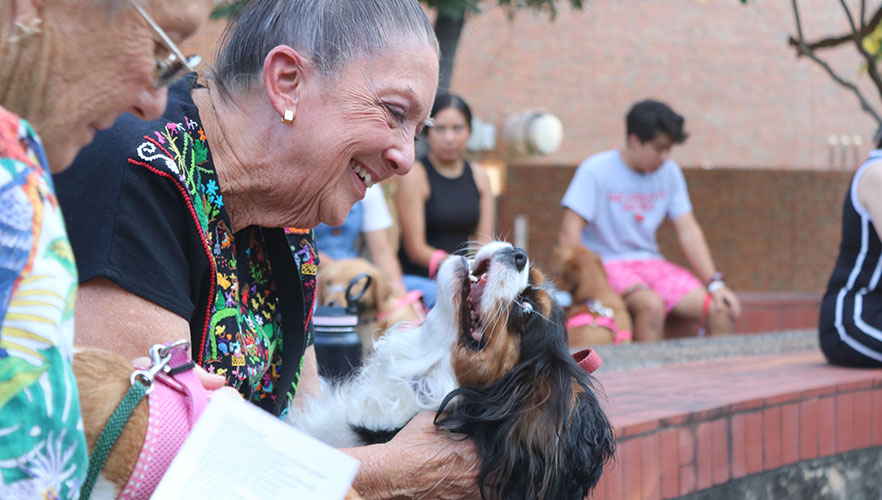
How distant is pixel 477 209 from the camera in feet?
19.9

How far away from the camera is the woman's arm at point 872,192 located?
4561 mm

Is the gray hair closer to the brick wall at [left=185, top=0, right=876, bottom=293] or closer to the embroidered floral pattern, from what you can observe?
the embroidered floral pattern

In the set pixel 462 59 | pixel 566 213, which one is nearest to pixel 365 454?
pixel 566 213

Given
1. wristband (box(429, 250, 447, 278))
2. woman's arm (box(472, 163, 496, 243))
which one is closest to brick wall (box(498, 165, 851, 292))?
woman's arm (box(472, 163, 496, 243))

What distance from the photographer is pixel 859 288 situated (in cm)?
473

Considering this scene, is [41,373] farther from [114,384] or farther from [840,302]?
[840,302]

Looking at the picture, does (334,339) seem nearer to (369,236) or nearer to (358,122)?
(369,236)

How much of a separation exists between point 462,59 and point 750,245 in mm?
5796

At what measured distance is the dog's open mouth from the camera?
2578mm

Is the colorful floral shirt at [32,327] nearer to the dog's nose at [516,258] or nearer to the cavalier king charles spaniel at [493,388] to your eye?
the cavalier king charles spaniel at [493,388]

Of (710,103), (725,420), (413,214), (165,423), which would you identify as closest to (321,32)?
(165,423)

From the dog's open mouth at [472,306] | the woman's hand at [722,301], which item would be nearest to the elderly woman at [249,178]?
the dog's open mouth at [472,306]

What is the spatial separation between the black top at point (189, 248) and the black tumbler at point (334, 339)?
1405mm

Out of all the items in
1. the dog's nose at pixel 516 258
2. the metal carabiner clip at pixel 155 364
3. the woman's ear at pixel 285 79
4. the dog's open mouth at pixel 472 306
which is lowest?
the dog's open mouth at pixel 472 306
